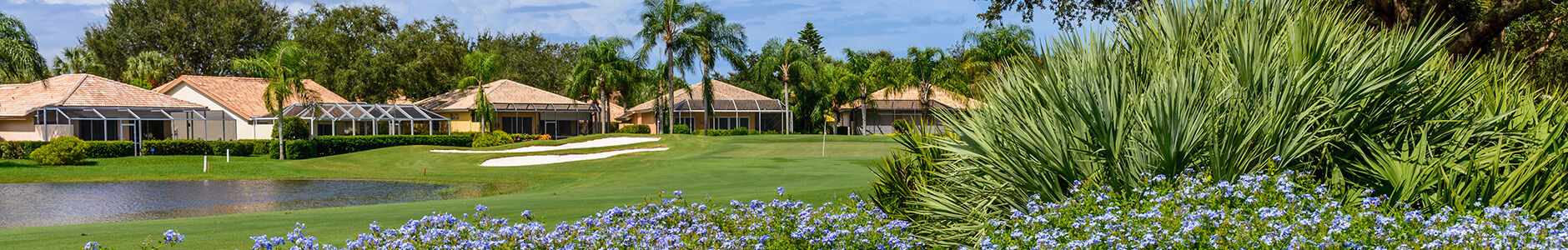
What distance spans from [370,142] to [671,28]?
13.9 m

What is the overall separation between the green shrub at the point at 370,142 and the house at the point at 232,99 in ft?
26.4

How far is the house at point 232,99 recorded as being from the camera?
47.5m

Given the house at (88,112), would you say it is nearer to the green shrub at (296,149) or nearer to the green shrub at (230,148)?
the green shrub at (230,148)

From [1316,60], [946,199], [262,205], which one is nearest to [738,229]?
[946,199]

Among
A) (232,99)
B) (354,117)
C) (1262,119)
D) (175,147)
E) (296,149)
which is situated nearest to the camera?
(1262,119)

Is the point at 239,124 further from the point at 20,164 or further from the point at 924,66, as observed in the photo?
the point at 924,66

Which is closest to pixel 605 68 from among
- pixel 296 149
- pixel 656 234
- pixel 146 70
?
pixel 296 149

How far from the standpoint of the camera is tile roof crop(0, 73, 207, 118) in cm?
3991

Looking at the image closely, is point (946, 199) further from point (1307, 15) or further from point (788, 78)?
point (788, 78)

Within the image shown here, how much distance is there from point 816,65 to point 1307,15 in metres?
49.9

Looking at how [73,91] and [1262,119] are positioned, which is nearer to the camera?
[1262,119]

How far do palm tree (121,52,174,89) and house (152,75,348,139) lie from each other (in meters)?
12.4

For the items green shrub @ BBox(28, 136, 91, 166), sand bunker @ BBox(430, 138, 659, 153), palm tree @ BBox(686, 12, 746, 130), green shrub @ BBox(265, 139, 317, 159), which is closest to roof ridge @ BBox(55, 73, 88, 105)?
green shrub @ BBox(28, 136, 91, 166)

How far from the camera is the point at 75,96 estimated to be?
40.2 meters
